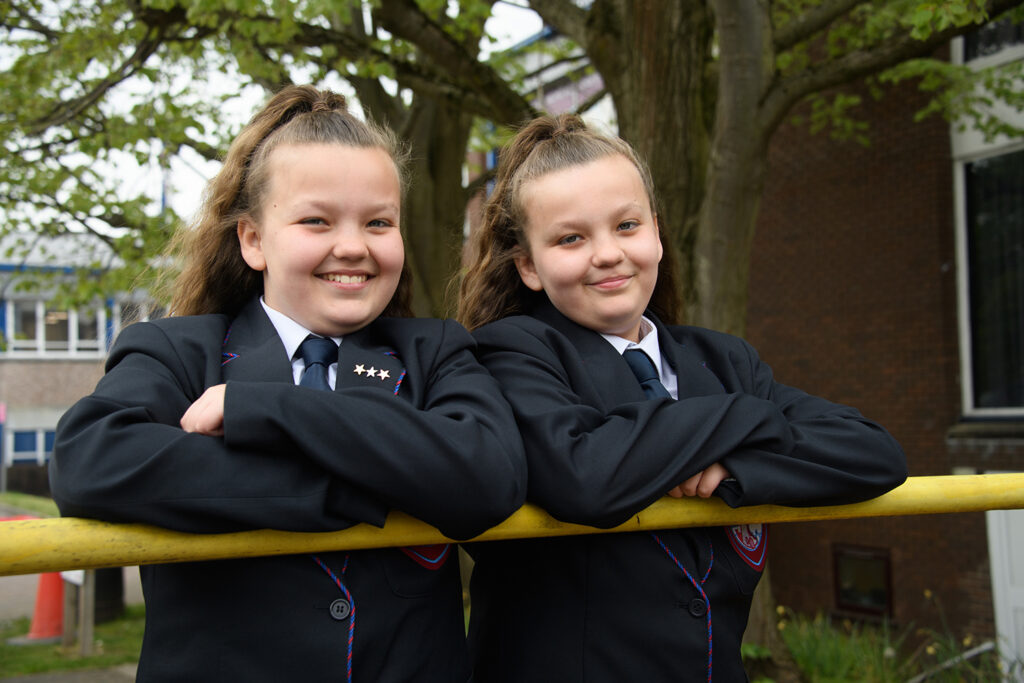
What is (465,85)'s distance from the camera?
6695 mm

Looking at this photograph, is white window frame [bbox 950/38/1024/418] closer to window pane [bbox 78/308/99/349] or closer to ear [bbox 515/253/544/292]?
ear [bbox 515/253/544/292]

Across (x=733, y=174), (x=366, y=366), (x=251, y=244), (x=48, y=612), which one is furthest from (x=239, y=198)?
(x=48, y=612)

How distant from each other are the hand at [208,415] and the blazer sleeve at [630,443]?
0.54 m

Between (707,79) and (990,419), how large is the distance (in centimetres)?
488

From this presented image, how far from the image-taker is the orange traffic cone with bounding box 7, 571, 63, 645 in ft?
28.2

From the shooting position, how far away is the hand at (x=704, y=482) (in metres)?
1.70

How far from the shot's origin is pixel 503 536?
161 centimetres

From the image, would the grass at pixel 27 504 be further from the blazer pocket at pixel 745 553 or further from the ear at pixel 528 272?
the blazer pocket at pixel 745 553

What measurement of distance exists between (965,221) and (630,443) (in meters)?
8.18

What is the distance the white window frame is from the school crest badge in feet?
24.3

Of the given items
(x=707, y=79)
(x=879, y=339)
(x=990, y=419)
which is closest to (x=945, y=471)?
(x=990, y=419)

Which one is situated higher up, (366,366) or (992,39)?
(992,39)

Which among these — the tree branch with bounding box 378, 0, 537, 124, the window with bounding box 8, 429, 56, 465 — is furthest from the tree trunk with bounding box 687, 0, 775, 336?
the window with bounding box 8, 429, 56, 465

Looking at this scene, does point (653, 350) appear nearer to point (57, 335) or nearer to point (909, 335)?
point (909, 335)
